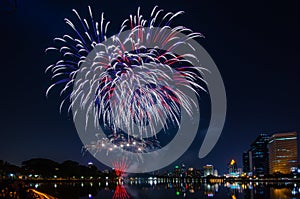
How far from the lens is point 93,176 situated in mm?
199000

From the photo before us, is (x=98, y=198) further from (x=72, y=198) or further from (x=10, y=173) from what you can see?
(x=10, y=173)

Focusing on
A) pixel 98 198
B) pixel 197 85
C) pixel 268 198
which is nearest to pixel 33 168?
pixel 98 198

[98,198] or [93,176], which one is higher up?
[98,198]

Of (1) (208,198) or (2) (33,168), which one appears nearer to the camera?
(1) (208,198)

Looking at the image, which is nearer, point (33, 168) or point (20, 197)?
point (20, 197)

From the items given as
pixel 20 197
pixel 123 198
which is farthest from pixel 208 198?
pixel 20 197

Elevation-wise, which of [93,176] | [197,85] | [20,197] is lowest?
[93,176]

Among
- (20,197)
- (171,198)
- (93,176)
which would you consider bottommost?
(93,176)

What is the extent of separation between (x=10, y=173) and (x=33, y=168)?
22.8 metres

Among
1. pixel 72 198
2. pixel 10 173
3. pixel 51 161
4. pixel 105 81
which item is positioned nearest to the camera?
pixel 105 81

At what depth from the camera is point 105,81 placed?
1247 inches

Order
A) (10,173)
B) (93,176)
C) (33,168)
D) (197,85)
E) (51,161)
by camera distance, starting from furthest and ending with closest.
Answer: (93,176)
(51,161)
(33,168)
(10,173)
(197,85)

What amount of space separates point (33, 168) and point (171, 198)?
122 m

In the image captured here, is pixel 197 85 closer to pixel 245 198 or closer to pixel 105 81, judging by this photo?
pixel 105 81
